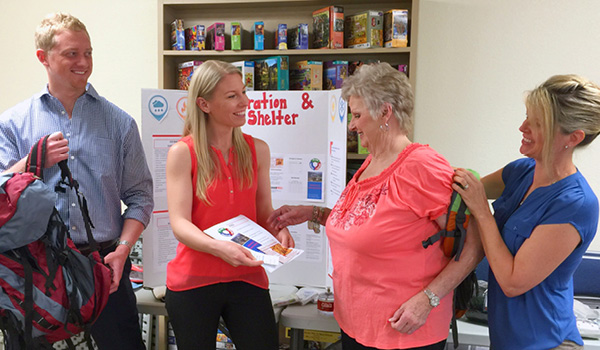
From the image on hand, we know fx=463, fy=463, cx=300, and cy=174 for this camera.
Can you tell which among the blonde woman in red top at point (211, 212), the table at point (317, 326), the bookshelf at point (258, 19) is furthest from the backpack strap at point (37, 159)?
the bookshelf at point (258, 19)

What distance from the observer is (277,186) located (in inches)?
102

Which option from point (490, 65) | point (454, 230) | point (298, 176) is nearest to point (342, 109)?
point (298, 176)

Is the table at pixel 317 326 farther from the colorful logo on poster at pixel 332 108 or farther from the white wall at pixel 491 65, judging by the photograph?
the white wall at pixel 491 65

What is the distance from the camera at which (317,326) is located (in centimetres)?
213

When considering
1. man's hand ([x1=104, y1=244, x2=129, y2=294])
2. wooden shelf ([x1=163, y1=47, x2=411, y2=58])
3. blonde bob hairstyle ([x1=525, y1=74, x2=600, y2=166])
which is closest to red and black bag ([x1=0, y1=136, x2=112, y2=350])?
man's hand ([x1=104, y1=244, x2=129, y2=294])

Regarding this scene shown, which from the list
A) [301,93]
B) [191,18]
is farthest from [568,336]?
[191,18]

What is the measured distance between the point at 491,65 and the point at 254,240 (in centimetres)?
220

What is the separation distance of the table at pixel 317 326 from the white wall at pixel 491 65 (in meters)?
1.34

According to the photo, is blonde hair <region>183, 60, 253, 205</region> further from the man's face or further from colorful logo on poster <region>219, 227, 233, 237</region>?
the man's face

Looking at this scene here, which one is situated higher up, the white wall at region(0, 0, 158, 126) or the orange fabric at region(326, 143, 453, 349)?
the white wall at region(0, 0, 158, 126)

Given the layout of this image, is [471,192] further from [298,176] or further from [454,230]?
[298,176]

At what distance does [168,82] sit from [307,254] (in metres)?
1.58

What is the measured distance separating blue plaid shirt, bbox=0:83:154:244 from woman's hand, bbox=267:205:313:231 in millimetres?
522

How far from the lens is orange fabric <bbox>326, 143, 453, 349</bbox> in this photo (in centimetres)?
139
